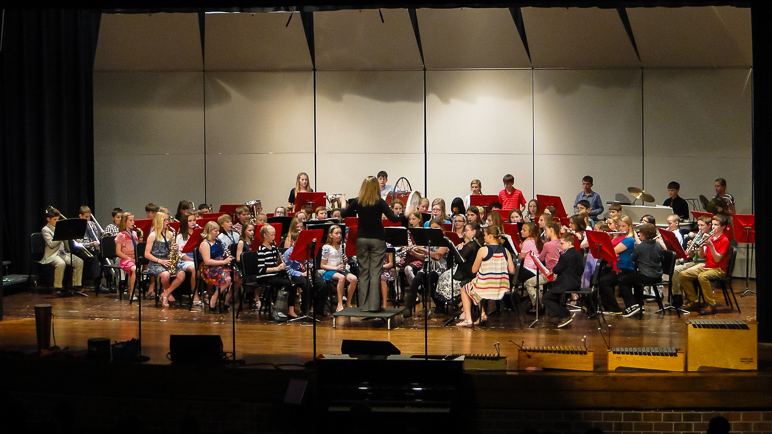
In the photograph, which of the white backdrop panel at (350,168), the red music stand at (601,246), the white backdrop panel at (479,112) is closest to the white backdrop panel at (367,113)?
the white backdrop panel at (350,168)

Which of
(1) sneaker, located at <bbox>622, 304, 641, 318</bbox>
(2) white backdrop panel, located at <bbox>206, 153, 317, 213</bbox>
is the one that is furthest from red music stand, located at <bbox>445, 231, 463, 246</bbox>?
(2) white backdrop panel, located at <bbox>206, 153, 317, 213</bbox>

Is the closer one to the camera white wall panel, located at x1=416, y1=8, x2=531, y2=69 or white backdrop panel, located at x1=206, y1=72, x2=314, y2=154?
white wall panel, located at x1=416, y1=8, x2=531, y2=69

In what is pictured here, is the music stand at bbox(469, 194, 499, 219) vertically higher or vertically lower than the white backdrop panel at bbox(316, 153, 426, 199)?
lower

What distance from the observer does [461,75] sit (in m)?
13.9

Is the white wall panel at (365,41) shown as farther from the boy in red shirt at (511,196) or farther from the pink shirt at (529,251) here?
the pink shirt at (529,251)

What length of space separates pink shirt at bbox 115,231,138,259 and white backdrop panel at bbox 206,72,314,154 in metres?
4.03

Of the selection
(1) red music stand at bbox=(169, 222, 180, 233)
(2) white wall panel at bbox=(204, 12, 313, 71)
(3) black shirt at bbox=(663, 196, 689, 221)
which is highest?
(2) white wall panel at bbox=(204, 12, 313, 71)

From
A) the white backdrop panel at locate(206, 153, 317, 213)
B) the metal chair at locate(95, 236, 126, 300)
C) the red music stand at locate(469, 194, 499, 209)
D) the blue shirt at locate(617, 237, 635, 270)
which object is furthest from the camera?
the white backdrop panel at locate(206, 153, 317, 213)

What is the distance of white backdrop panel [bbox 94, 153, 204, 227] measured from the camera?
1413 centimetres

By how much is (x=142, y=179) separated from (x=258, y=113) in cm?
229

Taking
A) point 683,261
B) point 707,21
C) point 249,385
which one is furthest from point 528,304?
point 707,21

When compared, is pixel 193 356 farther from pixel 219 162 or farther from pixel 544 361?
pixel 219 162

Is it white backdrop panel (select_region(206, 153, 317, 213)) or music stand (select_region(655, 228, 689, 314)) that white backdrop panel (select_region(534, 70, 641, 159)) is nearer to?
white backdrop panel (select_region(206, 153, 317, 213))

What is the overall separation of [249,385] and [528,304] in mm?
4218
